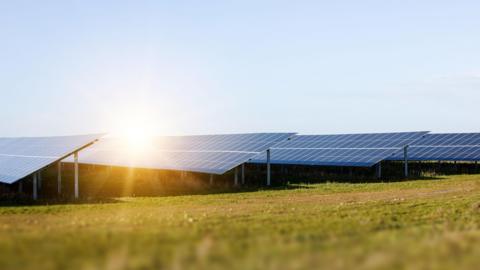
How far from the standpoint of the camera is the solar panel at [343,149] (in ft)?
151

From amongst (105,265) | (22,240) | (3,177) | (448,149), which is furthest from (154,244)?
(448,149)

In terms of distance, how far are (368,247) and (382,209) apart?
1187 centimetres

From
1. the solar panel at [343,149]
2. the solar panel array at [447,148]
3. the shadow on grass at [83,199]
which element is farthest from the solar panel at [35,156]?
the solar panel array at [447,148]

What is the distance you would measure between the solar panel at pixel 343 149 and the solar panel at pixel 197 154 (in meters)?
5.80

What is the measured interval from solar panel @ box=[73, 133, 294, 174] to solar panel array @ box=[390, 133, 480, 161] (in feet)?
56.3

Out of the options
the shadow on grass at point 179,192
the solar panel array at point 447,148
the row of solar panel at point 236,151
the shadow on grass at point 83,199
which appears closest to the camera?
the shadow on grass at point 83,199

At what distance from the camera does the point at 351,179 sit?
41562mm

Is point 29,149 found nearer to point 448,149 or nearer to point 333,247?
point 333,247

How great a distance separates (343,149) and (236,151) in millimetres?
14435

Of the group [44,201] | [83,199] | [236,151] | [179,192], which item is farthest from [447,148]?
[44,201]

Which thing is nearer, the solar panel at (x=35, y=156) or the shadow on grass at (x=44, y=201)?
the shadow on grass at (x=44, y=201)

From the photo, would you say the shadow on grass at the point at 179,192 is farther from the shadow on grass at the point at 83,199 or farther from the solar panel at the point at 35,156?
the solar panel at the point at 35,156

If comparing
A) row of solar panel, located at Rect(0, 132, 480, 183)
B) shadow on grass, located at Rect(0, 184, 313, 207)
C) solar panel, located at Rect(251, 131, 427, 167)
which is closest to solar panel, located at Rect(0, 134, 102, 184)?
row of solar panel, located at Rect(0, 132, 480, 183)

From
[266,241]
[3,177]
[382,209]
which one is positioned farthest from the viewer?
[3,177]
